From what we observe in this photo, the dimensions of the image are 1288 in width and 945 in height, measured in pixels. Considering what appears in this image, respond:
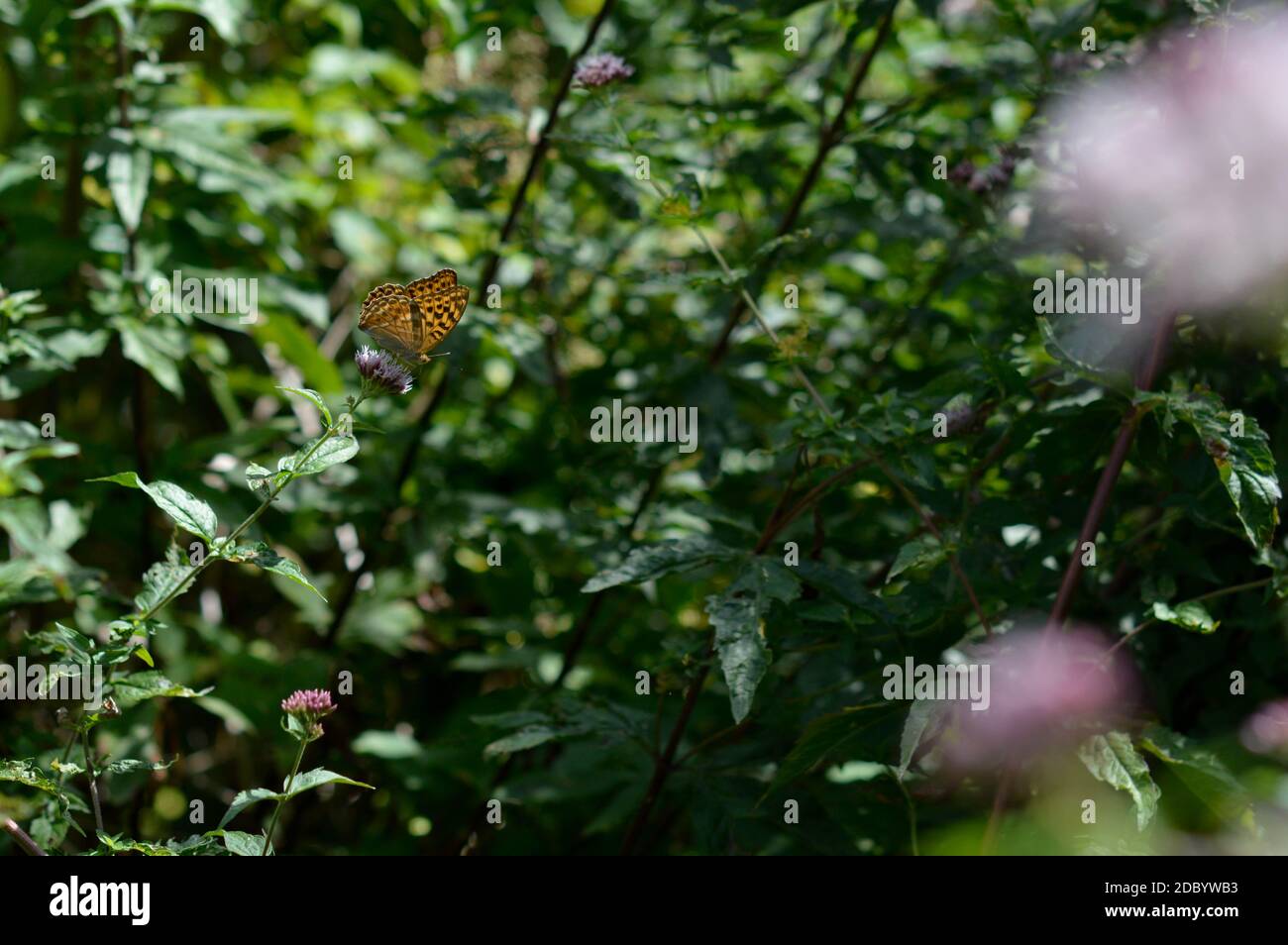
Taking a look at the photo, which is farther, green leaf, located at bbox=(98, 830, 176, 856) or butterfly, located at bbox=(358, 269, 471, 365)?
butterfly, located at bbox=(358, 269, 471, 365)

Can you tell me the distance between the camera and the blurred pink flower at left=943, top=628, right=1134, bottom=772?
1341 millimetres

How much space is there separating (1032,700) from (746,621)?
0.35 metres

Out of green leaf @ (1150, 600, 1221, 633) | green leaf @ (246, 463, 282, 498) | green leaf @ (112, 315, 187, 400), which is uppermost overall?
green leaf @ (112, 315, 187, 400)

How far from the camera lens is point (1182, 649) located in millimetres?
1620

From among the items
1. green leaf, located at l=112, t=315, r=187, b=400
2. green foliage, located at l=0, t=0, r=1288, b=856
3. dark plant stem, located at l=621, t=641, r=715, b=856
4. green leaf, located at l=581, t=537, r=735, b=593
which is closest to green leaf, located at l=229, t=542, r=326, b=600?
green foliage, located at l=0, t=0, r=1288, b=856

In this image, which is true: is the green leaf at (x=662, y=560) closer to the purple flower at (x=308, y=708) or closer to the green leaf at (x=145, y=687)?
the purple flower at (x=308, y=708)

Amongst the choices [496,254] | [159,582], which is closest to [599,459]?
[496,254]

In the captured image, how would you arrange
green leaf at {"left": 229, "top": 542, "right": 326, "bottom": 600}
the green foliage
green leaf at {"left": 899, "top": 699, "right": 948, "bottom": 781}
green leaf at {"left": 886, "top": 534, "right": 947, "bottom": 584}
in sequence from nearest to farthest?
green leaf at {"left": 229, "top": 542, "right": 326, "bottom": 600} < green leaf at {"left": 899, "top": 699, "right": 948, "bottom": 781} < green leaf at {"left": 886, "top": 534, "right": 947, "bottom": 584} < the green foliage

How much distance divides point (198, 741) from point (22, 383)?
2.99 ft

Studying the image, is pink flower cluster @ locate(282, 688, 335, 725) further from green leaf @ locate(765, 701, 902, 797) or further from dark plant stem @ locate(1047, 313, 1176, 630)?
dark plant stem @ locate(1047, 313, 1176, 630)

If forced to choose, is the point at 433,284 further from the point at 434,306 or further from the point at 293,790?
the point at 293,790

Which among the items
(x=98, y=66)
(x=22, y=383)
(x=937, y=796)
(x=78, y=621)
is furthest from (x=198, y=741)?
(x=937, y=796)

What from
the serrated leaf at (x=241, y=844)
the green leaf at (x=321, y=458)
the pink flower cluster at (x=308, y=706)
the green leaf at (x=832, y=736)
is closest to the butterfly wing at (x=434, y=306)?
the green leaf at (x=321, y=458)
